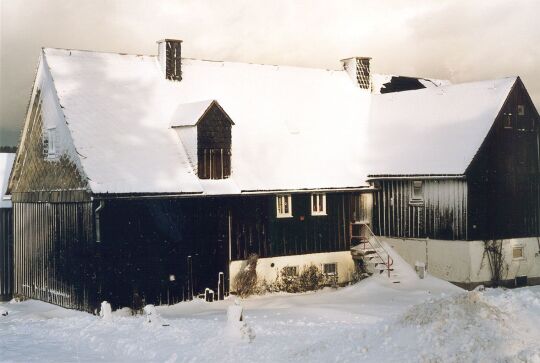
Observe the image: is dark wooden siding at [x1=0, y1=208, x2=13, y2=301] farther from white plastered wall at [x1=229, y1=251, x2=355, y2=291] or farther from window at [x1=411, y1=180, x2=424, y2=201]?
window at [x1=411, y1=180, x2=424, y2=201]

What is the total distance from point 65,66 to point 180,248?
9.22 metres

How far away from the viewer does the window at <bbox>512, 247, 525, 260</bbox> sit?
3359 cm

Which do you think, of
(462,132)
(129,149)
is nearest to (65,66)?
(129,149)

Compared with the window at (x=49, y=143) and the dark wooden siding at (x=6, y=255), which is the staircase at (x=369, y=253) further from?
the dark wooden siding at (x=6, y=255)

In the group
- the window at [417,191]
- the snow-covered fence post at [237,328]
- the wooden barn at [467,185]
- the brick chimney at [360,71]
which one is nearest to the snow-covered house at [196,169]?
the wooden barn at [467,185]

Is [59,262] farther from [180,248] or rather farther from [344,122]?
[344,122]

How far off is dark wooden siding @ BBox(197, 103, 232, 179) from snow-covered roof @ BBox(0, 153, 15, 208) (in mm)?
11325

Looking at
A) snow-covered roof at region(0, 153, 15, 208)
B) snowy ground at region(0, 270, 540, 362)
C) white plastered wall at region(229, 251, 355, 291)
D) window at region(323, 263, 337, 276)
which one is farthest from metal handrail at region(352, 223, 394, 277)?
snow-covered roof at region(0, 153, 15, 208)

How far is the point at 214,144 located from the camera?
30766 mm

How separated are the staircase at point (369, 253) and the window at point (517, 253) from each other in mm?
5527

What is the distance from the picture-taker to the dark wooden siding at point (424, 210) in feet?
105

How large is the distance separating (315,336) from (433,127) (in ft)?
59.8

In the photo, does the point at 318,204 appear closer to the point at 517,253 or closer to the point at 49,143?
the point at 517,253

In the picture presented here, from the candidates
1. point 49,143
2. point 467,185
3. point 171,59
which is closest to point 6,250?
point 49,143
